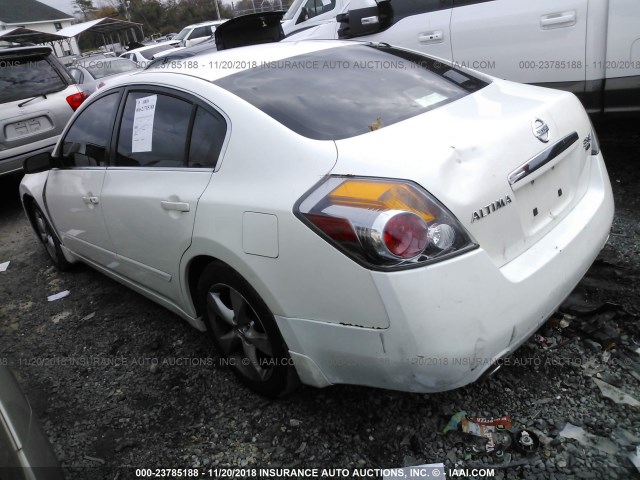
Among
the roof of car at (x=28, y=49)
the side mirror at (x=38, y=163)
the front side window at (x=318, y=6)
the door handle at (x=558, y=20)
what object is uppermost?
the roof of car at (x=28, y=49)

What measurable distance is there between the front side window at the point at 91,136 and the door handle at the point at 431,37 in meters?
2.96

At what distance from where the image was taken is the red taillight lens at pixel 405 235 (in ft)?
5.50

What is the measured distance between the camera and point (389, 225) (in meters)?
1.68

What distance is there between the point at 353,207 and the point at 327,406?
110 cm

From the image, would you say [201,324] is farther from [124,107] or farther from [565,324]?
[565,324]

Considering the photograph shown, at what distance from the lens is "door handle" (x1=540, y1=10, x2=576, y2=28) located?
382 centimetres

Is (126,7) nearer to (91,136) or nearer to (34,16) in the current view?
(34,16)

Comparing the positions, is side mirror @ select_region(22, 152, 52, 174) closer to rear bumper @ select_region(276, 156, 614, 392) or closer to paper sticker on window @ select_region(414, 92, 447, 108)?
rear bumper @ select_region(276, 156, 614, 392)

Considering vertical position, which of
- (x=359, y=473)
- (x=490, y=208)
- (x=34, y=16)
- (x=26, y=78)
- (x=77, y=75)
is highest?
(x=34, y=16)

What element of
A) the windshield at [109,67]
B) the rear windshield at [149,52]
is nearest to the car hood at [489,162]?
the windshield at [109,67]

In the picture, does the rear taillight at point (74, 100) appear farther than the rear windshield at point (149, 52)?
No

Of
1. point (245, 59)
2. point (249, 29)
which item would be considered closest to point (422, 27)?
point (249, 29)

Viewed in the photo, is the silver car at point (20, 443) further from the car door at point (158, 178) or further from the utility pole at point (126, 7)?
the utility pole at point (126, 7)

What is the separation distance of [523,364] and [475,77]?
1500mm
